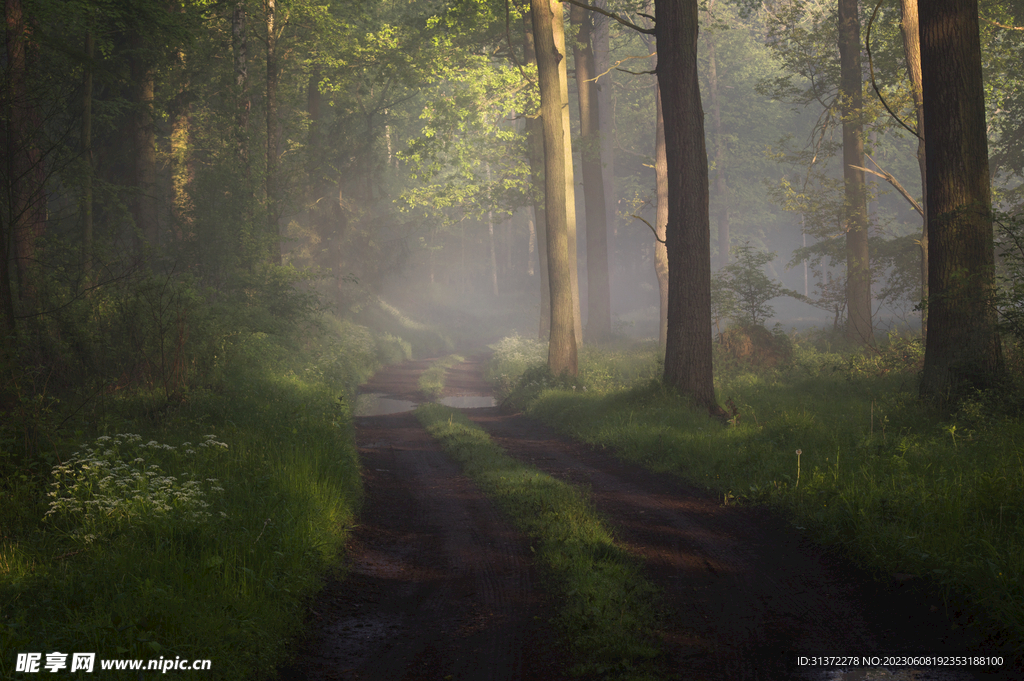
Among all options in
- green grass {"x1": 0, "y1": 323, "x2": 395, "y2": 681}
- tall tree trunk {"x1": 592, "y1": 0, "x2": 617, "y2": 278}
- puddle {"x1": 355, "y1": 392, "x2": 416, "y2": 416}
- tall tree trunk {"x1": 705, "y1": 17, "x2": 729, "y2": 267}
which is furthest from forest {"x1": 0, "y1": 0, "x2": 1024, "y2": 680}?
tall tree trunk {"x1": 705, "y1": 17, "x2": 729, "y2": 267}

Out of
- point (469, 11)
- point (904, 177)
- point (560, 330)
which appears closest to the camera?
point (560, 330)

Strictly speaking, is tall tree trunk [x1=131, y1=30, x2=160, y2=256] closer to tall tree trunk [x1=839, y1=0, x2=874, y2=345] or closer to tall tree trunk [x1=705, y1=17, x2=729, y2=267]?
tall tree trunk [x1=839, y1=0, x2=874, y2=345]

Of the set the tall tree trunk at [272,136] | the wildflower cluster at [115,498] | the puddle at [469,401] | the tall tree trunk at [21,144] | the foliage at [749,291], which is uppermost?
the tall tree trunk at [272,136]

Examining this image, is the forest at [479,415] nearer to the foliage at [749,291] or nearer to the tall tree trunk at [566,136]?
the foliage at [749,291]

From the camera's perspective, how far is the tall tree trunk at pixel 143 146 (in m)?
19.6

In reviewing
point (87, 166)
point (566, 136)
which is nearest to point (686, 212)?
point (566, 136)

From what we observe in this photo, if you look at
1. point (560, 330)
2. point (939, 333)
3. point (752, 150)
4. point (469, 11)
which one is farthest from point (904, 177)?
point (939, 333)

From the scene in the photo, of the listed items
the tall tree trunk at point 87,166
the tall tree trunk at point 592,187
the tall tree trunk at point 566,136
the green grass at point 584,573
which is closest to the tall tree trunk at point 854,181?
the tall tree trunk at point 566,136

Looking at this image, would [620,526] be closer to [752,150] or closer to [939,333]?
[939,333]

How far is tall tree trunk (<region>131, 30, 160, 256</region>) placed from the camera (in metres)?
19.6

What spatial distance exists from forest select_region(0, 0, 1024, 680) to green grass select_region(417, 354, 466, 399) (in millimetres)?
236

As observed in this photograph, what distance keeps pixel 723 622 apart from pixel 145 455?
6.57 m

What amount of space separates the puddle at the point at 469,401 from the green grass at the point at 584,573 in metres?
11.7

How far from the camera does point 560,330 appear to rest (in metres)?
19.0
